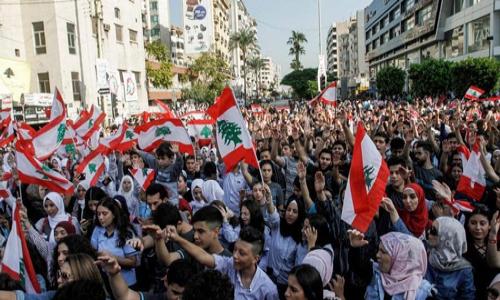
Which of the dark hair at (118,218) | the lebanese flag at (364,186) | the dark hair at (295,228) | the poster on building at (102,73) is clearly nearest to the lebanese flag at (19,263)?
the dark hair at (118,218)

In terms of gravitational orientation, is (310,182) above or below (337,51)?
below

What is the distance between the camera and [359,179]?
11.2ft

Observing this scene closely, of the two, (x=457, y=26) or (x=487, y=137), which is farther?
(x=457, y=26)

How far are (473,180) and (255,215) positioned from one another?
251cm

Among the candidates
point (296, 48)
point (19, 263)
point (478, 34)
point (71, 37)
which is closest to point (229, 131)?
point (19, 263)

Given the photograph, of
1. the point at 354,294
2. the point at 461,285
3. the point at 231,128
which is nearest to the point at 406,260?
the point at 461,285

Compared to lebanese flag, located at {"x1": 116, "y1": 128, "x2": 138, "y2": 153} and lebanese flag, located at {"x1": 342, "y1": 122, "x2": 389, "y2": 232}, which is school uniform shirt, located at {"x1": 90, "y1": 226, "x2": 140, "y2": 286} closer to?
lebanese flag, located at {"x1": 342, "y1": 122, "x2": 389, "y2": 232}

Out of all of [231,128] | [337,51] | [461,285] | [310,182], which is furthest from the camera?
[337,51]

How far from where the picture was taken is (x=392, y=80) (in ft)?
150

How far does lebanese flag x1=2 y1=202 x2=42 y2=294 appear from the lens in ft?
Answer: 10.4

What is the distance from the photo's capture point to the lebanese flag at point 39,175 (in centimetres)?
481

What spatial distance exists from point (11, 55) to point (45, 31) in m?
2.19

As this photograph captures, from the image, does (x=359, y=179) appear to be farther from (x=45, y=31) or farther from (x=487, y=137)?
(x=45, y=31)

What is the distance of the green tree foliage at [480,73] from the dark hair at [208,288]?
27209 millimetres
